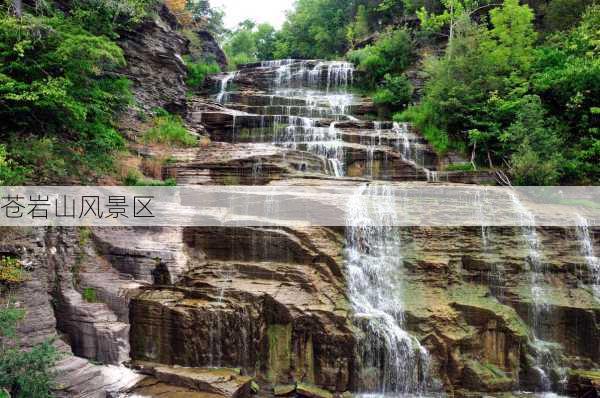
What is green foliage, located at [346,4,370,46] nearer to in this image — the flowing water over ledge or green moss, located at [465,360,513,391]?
the flowing water over ledge

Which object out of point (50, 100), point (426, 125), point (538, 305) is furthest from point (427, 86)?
point (50, 100)

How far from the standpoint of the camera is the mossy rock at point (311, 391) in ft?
26.4

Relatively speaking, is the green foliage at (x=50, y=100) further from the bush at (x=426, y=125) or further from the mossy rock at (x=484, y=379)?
the bush at (x=426, y=125)

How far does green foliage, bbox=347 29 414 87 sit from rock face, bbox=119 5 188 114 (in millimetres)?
10041

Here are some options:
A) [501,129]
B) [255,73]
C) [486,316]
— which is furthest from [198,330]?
[255,73]

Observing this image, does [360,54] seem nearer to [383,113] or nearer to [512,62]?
[383,113]

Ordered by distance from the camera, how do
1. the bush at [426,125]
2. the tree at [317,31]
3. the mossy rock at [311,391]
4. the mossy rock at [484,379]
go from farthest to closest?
the tree at [317,31]
the bush at [426,125]
the mossy rock at [484,379]
the mossy rock at [311,391]

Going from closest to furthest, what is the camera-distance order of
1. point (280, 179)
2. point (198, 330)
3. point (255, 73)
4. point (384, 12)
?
point (198, 330) < point (280, 179) < point (255, 73) < point (384, 12)

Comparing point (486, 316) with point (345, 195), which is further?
point (345, 195)

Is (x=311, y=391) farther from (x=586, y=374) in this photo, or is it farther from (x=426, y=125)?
(x=426, y=125)

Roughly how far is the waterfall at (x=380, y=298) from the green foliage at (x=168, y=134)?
713 centimetres

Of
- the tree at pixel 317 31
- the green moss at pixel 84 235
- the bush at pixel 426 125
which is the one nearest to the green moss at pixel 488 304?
the bush at pixel 426 125

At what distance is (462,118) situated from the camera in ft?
53.0

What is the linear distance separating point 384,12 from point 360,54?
828cm
